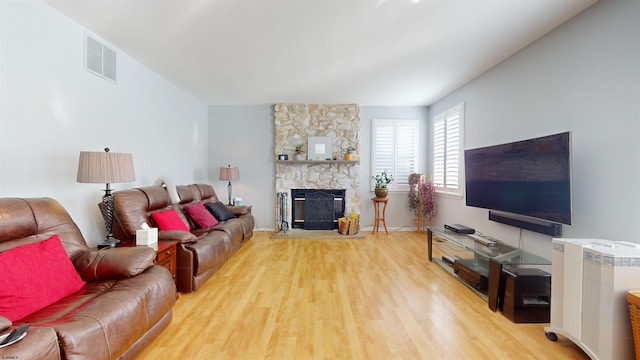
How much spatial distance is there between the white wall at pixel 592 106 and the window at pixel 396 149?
8.49 ft

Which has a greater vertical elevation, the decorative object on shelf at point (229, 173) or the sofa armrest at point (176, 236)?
the decorative object on shelf at point (229, 173)

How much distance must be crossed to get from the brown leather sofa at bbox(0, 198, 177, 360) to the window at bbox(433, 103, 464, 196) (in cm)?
457

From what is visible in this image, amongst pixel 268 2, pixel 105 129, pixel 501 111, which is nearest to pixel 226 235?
pixel 105 129

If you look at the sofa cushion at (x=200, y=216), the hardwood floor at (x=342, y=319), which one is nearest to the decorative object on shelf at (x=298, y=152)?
the sofa cushion at (x=200, y=216)

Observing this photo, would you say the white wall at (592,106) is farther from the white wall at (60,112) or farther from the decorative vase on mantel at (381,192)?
the white wall at (60,112)

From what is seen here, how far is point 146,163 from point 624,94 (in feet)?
16.9

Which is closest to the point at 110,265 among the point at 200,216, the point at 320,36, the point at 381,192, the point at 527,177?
the point at 200,216

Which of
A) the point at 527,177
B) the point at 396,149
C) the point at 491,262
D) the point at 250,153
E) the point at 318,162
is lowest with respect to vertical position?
the point at 491,262

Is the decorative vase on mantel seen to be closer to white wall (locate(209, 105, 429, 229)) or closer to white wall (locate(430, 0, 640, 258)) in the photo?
white wall (locate(209, 105, 429, 229))

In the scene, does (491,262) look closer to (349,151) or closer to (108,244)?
(108,244)

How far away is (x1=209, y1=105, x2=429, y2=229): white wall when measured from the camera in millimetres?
6059

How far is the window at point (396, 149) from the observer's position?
6.08 m

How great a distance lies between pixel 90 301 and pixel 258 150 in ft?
15.2

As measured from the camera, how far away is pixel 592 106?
2463 millimetres
